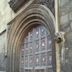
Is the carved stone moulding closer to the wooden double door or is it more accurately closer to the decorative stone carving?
the wooden double door

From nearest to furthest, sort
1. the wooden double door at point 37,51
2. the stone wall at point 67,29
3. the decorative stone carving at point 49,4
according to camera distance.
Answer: the stone wall at point 67,29, the decorative stone carving at point 49,4, the wooden double door at point 37,51

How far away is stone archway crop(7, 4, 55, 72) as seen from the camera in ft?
15.8

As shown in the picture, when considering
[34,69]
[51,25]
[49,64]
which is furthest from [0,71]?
[51,25]

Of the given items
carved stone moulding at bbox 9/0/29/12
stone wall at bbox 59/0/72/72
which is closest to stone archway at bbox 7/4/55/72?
carved stone moulding at bbox 9/0/29/12

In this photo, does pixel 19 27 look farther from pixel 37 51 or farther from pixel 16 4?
pixel 37 51

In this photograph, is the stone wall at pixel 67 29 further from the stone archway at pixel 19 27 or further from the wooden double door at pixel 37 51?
the stone archway at pixel 19 27

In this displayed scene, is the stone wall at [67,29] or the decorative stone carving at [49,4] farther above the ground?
the decorative stone carving at [49,4]

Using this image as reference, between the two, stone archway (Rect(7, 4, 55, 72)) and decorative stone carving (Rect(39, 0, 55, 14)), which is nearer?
decorative stone carving (Rect(39, 0, 55, 14))

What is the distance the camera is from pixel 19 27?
5.64 m

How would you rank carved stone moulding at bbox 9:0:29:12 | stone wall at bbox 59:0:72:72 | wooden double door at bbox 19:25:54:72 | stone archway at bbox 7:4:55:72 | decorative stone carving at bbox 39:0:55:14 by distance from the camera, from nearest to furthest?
stone wall at bbox 59:0:72:72, decorative stone carving at bbox 39:0:55:14, wooden double door at bbox 19:25:54:72, stone archway at bbox 7:4:55:72, carved stone moulding at bbox 9:0:29:12

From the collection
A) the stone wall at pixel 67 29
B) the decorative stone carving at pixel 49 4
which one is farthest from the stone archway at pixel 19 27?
the stone wall at pixel 67 29

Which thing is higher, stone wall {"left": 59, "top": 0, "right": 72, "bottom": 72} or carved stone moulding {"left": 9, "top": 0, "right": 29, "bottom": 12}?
carved stone moulding {"left": 9, "top": 0, "right": 29, "bottom": 12}

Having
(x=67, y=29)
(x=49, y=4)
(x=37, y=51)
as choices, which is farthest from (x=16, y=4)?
(x=67, y=29)

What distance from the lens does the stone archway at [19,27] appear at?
480cm
